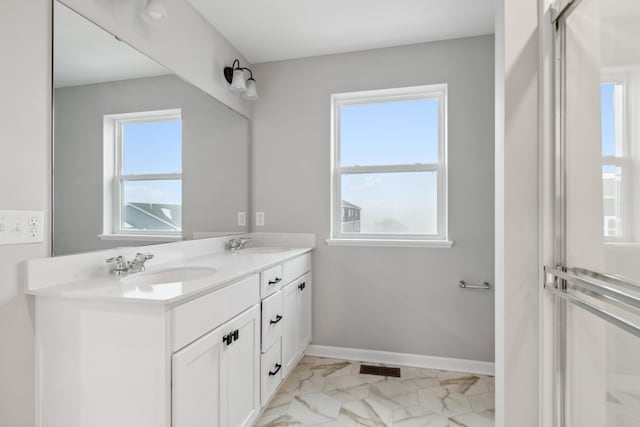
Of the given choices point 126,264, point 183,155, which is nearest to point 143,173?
point 183,155

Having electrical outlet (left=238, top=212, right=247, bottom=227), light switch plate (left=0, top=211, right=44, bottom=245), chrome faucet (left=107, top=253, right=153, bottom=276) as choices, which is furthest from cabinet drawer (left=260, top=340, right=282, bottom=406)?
light switch plate (left=0, top=211, right=44, bottom=245)

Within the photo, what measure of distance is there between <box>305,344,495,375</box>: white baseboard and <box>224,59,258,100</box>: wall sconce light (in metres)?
2.05

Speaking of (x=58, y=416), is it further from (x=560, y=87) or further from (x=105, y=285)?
(x=560, y=87)

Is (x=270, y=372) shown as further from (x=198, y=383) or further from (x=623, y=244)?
(x=623, y=244)

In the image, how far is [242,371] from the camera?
1471mm

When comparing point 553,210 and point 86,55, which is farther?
point 86,55

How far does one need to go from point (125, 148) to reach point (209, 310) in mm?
936

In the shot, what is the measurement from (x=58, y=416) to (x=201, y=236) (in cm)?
110

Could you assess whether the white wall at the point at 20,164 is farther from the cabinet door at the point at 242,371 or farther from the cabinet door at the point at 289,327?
the cabinet door at the point at 289,327

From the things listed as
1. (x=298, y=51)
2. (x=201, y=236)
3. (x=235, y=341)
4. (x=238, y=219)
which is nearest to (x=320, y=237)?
(x=238, y=219)

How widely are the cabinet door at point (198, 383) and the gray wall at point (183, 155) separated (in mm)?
646

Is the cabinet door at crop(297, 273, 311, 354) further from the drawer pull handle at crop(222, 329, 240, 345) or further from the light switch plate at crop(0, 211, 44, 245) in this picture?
the light switch plate at crop(0, 211, 44, 245)

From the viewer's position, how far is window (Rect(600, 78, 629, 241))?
812mm

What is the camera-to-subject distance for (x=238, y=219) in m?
2.51
